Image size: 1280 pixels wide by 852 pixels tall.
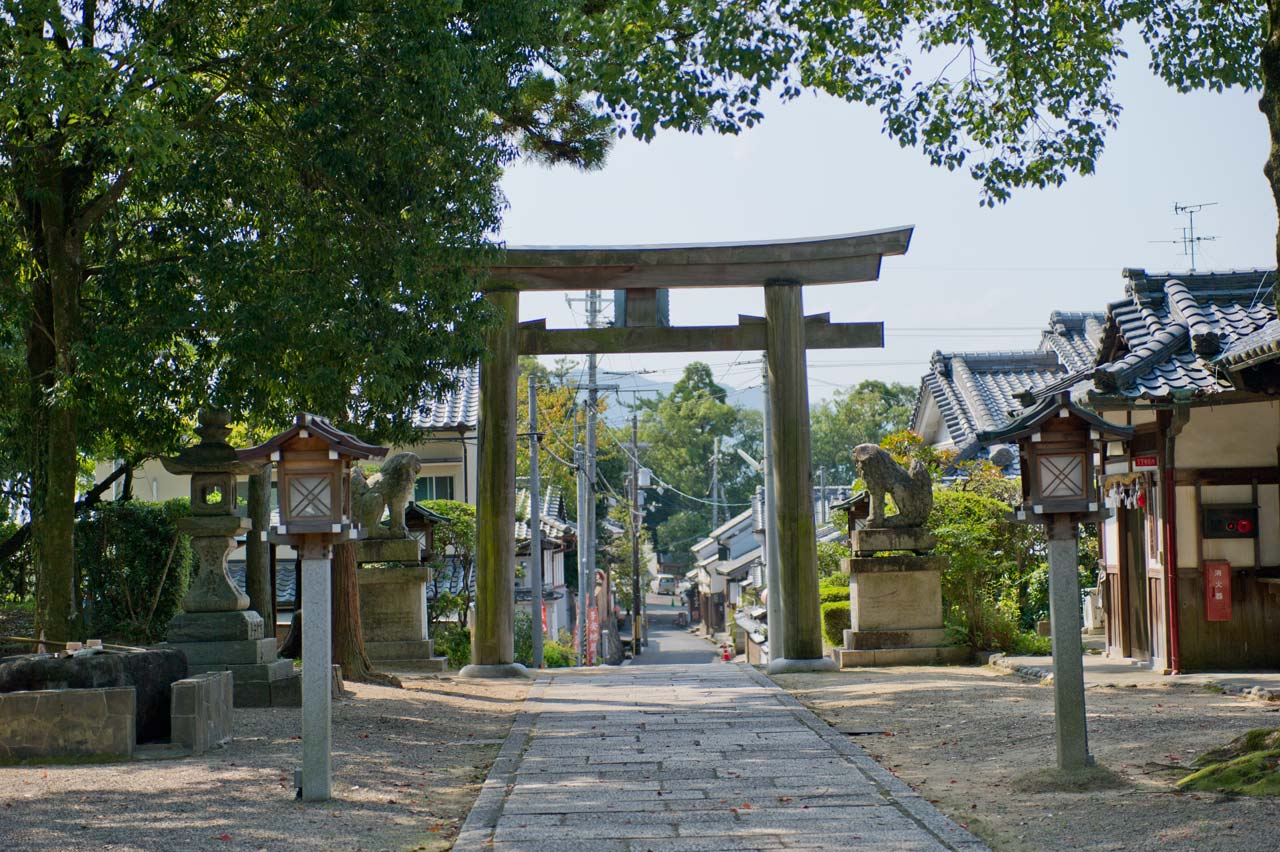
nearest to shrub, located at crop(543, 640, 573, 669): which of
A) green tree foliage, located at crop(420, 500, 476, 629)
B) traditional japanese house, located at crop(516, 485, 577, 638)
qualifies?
traditional japanese house, located at crop(516, 485, 577, 638)

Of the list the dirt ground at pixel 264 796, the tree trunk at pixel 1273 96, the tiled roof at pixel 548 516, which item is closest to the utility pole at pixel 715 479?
the tiled roof at pixel 548 516

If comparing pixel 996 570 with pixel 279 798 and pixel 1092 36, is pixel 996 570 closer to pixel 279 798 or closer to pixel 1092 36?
pixel 1092 36

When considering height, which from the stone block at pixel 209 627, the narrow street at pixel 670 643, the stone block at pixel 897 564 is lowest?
the narrow street at pixel 670 643

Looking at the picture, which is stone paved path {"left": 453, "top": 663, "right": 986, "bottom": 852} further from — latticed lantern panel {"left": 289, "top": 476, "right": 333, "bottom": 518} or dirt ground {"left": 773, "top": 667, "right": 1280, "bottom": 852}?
latticed lantern panel {"left": 289, "top": 476, "right": 333, "bottom": 518}

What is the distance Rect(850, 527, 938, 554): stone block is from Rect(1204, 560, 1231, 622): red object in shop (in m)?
3.76

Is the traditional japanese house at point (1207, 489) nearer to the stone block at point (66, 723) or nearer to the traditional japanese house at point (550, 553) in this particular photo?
the stone block at point (66, 723)

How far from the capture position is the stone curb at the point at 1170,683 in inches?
432

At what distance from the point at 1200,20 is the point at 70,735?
32.8 ft

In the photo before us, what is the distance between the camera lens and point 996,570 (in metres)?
17.9

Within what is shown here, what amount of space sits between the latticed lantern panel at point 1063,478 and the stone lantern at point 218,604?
7.20 m

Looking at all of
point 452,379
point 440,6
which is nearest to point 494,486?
point 452,379

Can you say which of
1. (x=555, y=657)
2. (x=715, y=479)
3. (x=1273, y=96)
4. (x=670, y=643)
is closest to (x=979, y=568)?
(x=1273, y=96)

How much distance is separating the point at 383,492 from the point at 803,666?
230 inches

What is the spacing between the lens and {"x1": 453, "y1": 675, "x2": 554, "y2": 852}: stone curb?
634cm
